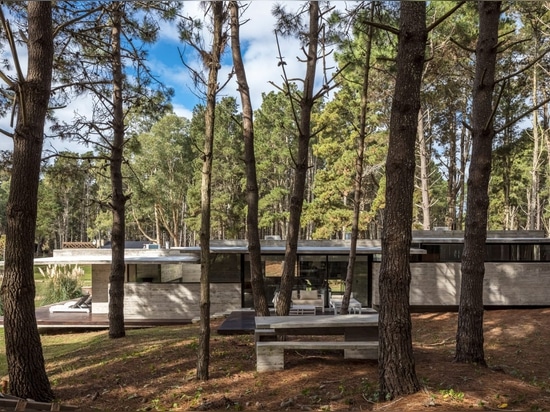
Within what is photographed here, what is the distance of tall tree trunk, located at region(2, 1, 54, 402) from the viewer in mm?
4781

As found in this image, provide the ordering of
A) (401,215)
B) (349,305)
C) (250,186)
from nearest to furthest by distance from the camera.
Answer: (401,215)
(250,186)
(349,305)

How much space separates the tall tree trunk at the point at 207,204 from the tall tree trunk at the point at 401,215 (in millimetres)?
2162

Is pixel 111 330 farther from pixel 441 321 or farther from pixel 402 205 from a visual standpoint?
pixel 441 321

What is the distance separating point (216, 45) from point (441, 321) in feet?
31.8

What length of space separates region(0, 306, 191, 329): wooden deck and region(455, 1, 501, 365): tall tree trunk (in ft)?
29.4

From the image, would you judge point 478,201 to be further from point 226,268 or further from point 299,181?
point 226,268

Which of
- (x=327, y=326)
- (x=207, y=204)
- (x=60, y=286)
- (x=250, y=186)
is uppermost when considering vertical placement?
(x=250, y=186)

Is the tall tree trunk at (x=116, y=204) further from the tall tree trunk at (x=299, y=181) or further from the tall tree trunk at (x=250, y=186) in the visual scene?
the tall tree trunk at (x=299, y=181)

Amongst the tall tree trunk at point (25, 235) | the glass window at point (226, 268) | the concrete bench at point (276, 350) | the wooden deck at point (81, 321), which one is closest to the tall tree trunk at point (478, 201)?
the concrete bench at point (276, 350)

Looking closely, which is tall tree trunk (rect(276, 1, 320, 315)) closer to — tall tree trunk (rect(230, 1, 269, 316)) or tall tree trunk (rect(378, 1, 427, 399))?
tall tree trunk (rect(230, 1, 269, 316))

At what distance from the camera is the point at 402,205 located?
4.14 meters

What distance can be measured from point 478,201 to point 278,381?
3630 millimetres

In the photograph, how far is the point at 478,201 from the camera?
580 centimetres

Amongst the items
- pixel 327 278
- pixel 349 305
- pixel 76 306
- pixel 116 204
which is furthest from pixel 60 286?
pixel 349 305
